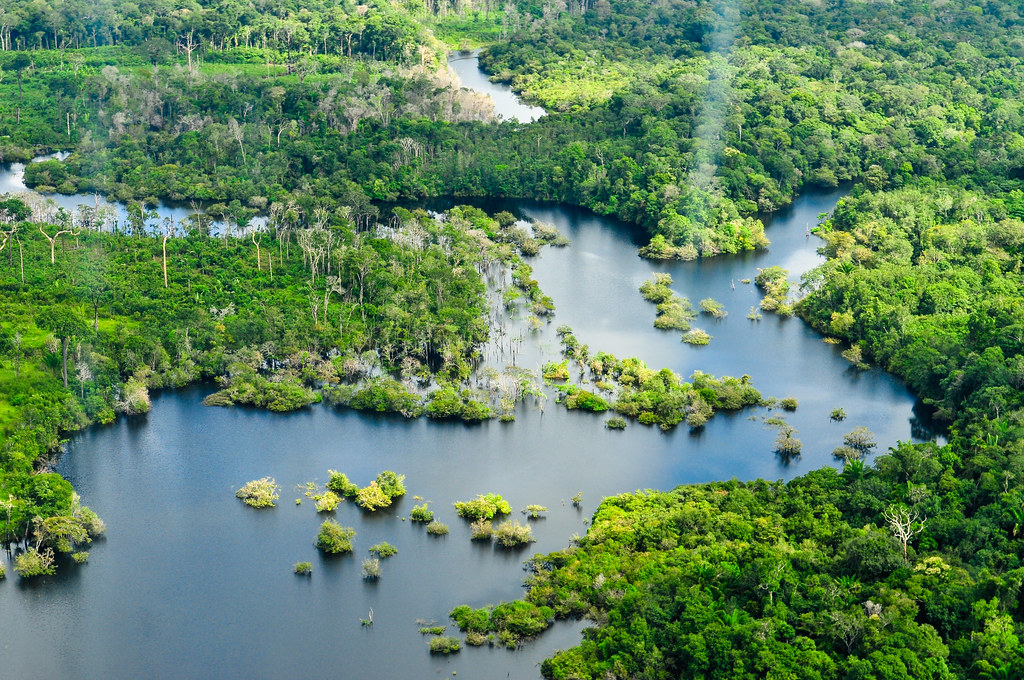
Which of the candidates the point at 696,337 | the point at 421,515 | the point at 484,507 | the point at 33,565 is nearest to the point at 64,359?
the point at 33,565

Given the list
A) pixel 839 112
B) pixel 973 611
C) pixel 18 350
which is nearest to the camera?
pixel 973 611

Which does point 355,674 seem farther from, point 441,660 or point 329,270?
point 329,270

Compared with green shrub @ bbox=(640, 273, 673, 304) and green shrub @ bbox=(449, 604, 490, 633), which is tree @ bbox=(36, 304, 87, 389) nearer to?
green shrub @ bbox=(449, 604, 490, 633)

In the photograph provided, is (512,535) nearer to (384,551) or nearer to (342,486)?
(384,551)

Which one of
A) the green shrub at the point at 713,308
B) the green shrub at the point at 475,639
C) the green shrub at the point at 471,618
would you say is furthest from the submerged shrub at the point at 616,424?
the green shrub at the point at 475,639

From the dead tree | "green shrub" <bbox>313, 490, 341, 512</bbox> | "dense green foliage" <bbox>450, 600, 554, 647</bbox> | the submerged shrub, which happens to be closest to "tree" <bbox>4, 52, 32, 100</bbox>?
the dead tree

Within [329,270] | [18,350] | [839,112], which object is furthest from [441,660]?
[839,112]

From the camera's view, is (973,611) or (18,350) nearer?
(973,611)

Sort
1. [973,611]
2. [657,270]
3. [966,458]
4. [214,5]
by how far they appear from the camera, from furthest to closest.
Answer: [214,5] < [657,270] < [966,458] < [973,611]

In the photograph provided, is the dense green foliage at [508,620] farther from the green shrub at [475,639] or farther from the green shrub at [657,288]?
the green shrub at [657,288]
